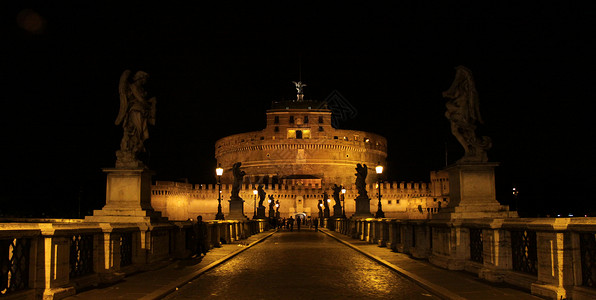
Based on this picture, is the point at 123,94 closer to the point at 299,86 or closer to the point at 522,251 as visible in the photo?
the point at 522,251

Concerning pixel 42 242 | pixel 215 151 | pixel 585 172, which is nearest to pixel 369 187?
pixel 585 172

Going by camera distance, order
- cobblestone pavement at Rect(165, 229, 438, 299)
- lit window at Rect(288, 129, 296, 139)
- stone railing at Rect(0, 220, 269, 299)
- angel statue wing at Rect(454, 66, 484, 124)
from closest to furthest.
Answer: stone railing at Rect(0, 220, 269, 299) → cobblestone pavement at Rect(165, 229, 438, 299) → angel statue wing at Rect(454, 66, 484, 124) → lit window at Rect(288, 129, 296, 139)

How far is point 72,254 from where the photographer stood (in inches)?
356

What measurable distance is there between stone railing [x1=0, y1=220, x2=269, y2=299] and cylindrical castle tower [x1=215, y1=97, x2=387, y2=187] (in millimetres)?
88285

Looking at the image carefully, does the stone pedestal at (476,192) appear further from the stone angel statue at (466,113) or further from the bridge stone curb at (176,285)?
the bridge stone curb at (176,285)

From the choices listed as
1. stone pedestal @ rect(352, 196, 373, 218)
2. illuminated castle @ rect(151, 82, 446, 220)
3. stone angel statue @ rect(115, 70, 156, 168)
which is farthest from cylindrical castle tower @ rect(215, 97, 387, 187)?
stone angel statue @ rect(115, 70, 156, 168)

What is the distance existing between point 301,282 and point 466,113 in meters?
5.16

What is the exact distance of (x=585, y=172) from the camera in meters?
65.9

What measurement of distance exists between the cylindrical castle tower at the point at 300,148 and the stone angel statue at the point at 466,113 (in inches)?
3435

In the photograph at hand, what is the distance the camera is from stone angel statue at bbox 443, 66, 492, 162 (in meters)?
12.3

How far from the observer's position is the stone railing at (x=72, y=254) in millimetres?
7266

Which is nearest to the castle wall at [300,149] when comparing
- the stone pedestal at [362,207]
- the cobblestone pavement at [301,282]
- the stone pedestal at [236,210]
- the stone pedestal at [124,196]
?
the stone pedestal at [236,210]

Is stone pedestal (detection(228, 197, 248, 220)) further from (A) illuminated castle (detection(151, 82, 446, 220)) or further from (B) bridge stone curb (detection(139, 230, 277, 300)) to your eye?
(A) illuminated castle (detection(151, 82, 446, 220))

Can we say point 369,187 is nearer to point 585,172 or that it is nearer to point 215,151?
point 585,172
